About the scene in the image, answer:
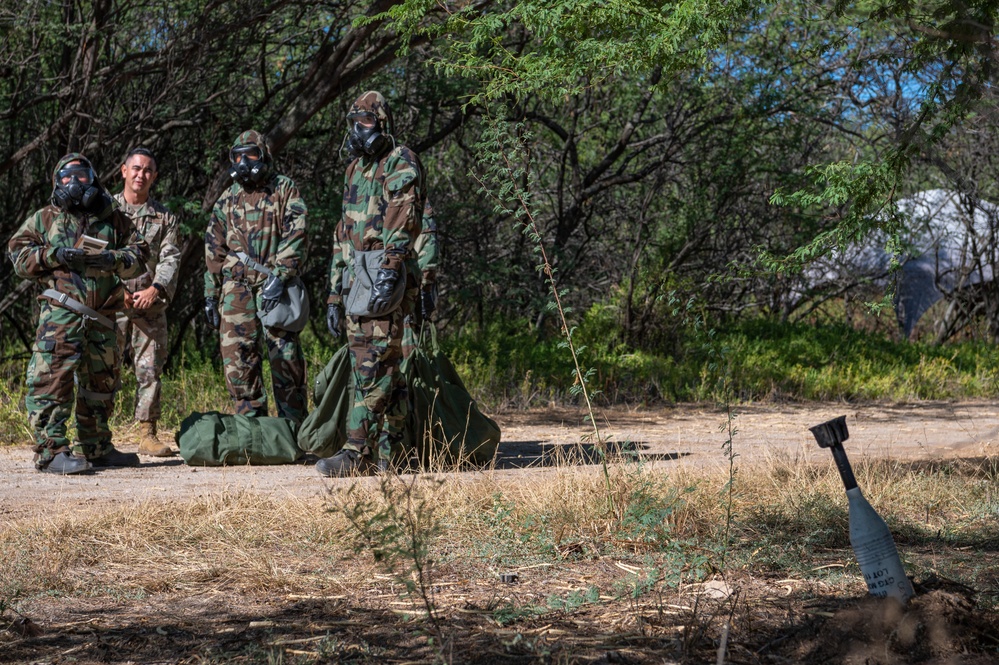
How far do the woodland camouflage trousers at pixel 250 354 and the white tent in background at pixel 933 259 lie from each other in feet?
30.6

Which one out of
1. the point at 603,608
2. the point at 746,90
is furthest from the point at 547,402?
the point at 603,608

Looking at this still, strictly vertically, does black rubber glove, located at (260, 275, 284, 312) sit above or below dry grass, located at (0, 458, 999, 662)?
above

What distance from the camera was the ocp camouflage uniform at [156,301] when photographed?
27.6 ft

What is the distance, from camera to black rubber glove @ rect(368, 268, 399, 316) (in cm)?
657

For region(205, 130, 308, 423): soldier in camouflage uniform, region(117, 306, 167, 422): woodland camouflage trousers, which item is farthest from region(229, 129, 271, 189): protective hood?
region(117, 306, 167, 422): woodland camouflage trousers

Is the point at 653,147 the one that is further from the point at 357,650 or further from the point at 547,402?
the point at 357,650

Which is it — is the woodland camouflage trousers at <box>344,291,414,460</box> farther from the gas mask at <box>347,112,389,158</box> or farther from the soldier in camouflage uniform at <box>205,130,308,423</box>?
the soldier in camouflage uniform at <box>205,130,308,423</box>

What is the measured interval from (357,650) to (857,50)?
1178cm

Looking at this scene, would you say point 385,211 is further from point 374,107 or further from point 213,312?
point 213,312

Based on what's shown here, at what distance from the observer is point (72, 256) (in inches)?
284

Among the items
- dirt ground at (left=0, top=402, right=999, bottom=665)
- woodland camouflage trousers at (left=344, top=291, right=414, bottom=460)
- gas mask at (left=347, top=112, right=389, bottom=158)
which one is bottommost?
dirt ground at (left=0, top=402, right=999, bottom=665)

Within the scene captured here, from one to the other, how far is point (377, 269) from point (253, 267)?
1.54 metres

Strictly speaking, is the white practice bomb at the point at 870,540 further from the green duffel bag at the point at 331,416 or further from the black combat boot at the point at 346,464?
the green duffel bag at the point at 331,416

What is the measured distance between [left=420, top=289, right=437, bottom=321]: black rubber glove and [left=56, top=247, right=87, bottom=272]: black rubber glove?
2.16m
